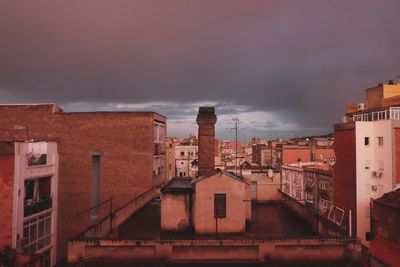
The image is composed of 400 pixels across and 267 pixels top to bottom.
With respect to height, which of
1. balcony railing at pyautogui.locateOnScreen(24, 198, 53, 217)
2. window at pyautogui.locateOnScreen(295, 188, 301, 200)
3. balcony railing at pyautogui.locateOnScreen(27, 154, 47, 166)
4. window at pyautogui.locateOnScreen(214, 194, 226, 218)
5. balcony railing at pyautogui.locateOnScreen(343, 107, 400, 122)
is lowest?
window at pyautogui.locateOnScreen(295, 188, 301, 200)

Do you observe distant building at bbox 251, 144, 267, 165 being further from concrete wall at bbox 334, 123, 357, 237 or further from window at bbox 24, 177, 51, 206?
window at bbox 24, 177, 51, 206

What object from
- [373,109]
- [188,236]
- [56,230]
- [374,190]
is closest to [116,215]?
[188,236]

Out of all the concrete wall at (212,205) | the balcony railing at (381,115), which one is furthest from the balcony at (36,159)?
the balcony railing at (381,115)

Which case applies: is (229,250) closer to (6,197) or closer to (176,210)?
(176,210)

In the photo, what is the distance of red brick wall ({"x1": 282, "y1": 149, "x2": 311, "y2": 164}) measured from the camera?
3164 inches

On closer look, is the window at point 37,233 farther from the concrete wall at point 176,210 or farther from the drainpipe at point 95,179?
the concrete wall at point 176,210

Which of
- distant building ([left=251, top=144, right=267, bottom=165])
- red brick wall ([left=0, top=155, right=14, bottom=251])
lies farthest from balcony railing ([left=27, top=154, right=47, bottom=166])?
distant building ([left=251, top=144, right=267, bottom=165])

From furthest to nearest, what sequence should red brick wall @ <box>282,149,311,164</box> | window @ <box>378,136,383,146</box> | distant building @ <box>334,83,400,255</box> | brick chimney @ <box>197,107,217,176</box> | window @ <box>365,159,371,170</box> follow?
red brick wall @ <box>282,149,311,164</box>, window @ <box>365,159,371,170</box>, window @ <box>378,136,383,146</box>, distant building @ <box>334,83,400,255</box>, brick chimney @ <box>197,107,217,176</box>

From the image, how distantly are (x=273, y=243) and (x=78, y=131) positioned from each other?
80.5 feet

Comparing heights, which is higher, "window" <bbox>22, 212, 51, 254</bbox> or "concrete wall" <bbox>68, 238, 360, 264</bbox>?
"concrete wall" <bbox>68, 238, 360, 264</bbox>

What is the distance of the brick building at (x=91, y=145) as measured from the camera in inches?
1359

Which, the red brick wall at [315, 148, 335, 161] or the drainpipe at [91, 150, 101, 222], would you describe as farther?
the red brick wall at [315, 148, 335, 161]

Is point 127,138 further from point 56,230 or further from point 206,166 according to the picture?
point 206,166

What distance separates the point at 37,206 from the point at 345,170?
32693 millimetres
